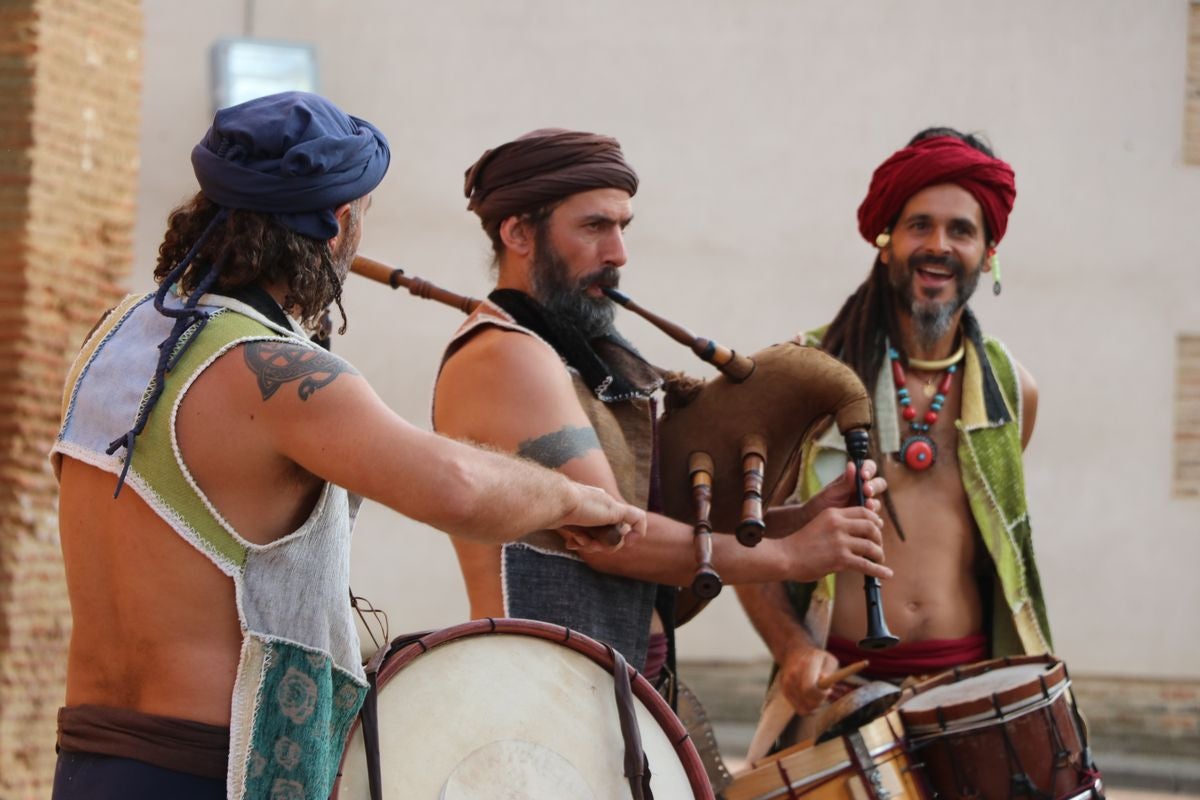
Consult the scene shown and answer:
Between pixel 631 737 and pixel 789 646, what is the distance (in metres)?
1.52

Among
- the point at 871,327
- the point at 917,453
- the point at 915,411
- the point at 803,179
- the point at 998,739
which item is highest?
the point at 803,179

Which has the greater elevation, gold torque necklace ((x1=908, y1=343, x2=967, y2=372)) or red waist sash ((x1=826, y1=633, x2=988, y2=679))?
gold torque necklace ((x1=908, y1=343, x2=967, y2=372))

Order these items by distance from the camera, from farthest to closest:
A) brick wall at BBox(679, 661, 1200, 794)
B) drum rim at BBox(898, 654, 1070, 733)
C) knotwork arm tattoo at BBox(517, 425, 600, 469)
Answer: brick wall at BBox(679, 661, 1200, 794) < drum rim at BBox(898, 654, 1070, 733) < knotwork arm tattoo at BBox(517, 425, 600, 469)

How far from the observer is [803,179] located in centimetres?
947

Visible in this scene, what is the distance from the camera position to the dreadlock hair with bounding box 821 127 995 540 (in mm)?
4617

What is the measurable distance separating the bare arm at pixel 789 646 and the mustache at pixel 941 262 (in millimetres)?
964

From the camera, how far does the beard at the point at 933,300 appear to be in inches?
181

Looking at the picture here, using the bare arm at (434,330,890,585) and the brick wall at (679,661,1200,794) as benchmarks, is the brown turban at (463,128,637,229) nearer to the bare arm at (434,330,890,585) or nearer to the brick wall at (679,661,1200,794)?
the bare arm at (434,330,890,585)

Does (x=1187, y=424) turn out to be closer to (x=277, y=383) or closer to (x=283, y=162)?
(x=283, y=162)

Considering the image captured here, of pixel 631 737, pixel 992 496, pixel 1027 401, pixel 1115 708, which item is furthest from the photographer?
pixel 1115 708

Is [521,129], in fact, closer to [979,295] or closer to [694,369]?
[694,369]

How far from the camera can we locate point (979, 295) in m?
9.62

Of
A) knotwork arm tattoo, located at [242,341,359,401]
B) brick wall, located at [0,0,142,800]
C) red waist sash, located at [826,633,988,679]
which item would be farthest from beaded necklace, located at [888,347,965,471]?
brick wall, located at [0,0,142,800]

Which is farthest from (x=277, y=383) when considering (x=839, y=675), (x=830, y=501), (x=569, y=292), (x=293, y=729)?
(x=839, y=675)
